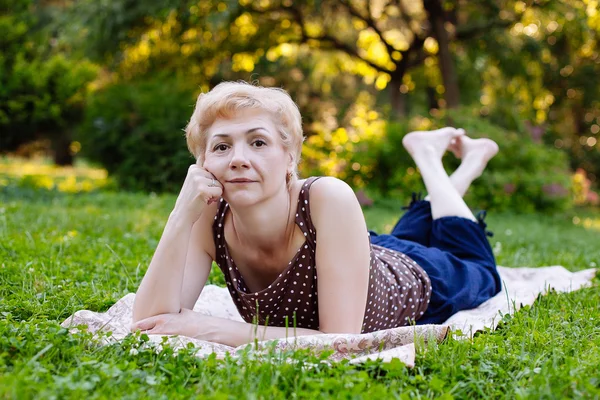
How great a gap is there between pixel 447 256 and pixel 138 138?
7.01 metres

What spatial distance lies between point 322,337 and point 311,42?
40.4 ft

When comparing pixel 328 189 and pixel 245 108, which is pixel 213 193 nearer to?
pixel 245 108

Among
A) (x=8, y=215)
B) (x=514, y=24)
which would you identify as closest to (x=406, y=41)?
(x=514, y=24)

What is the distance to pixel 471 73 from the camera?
16031 millimetres

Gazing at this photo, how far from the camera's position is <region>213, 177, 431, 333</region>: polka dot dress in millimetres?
2787

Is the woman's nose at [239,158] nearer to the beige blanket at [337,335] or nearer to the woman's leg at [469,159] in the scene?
the beige blanket at [337,335]

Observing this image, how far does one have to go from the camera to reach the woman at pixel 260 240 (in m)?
2.64

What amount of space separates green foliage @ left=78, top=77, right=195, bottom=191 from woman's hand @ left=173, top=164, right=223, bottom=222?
705cm

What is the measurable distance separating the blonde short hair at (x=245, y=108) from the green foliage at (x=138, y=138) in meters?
7.01

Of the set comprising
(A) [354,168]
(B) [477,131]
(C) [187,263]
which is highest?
(B) [477,131]

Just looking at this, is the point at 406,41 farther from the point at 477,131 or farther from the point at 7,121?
the point at 7,121

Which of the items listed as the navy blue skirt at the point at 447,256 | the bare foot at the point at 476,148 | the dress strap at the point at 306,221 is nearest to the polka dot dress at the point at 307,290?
the dress strap at the point at 306,221

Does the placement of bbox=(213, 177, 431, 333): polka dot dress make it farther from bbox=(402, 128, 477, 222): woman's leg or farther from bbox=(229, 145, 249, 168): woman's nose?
bbox=(402, 128, 477, 222): woman's leg

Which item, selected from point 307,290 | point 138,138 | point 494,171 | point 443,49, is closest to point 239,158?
point 307,290
